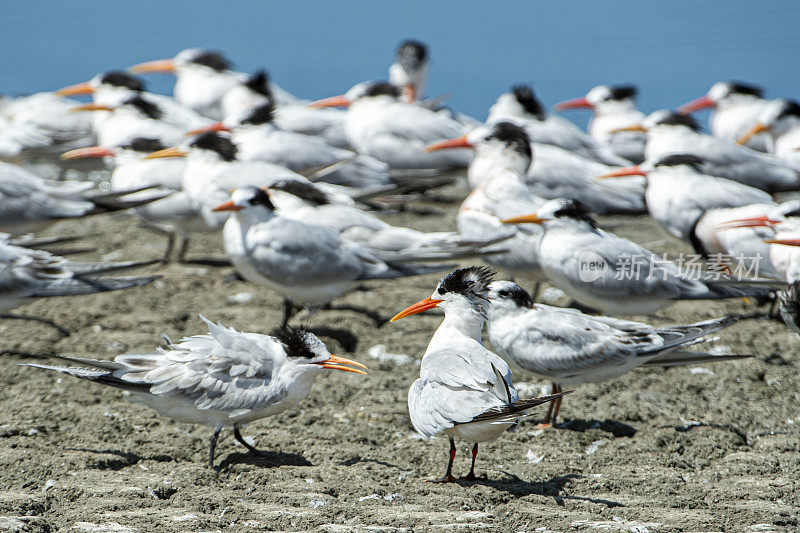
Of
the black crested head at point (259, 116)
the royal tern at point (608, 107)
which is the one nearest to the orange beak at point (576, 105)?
the royal tern at point (608, 107)

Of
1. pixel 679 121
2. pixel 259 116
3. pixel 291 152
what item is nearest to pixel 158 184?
pixel 291 152

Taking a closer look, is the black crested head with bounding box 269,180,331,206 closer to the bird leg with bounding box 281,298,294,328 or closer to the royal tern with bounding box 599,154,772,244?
the bird leg with bounding box 281,298,294,328

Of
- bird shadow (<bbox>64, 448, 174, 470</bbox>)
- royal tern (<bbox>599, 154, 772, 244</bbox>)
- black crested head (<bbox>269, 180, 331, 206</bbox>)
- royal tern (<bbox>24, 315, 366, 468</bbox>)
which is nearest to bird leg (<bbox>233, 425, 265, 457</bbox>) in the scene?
royal tern (<bbox>24, 315, 366, 468</bbox>)

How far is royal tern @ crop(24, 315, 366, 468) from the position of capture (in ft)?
11.1

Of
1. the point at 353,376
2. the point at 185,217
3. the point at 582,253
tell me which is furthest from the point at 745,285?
the point at 185,217

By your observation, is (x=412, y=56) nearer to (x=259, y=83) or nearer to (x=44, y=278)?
(x=259, y=83)

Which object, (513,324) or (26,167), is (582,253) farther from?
(26,167)

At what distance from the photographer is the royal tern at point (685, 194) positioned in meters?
5.90

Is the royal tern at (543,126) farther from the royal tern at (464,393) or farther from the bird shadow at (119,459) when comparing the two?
the bird shadow at (119,459)

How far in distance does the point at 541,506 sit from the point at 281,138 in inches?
193

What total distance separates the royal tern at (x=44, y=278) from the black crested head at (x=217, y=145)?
150cm

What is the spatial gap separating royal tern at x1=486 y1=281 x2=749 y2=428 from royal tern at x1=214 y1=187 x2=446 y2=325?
1.19 m

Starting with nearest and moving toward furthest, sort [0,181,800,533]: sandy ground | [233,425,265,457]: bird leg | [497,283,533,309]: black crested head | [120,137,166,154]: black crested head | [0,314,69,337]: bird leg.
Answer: [0,181,800,533]: sandy ground
[233,425,265,457]: bird leg
[497,283,533,309]: black crested head
[0,314,69,337]: bird leg
[120,137,166,154]: black crested head

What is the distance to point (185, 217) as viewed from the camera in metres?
6.11
